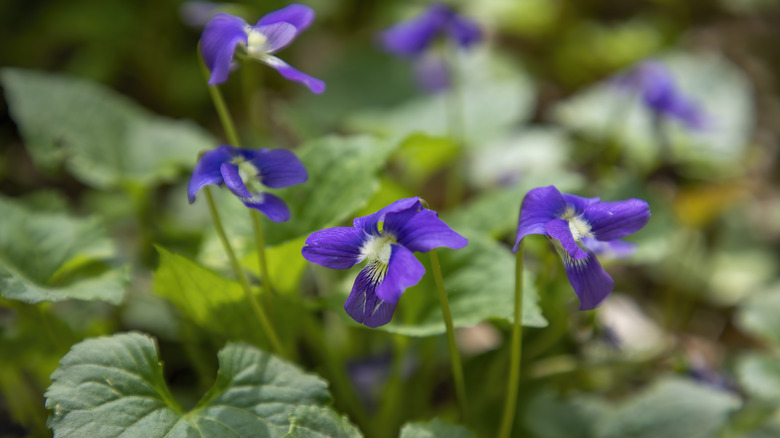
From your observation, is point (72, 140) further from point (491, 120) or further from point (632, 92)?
point (632, 92)


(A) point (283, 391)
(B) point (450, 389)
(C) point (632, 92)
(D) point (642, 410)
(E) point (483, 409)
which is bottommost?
(B) point (450, 389)

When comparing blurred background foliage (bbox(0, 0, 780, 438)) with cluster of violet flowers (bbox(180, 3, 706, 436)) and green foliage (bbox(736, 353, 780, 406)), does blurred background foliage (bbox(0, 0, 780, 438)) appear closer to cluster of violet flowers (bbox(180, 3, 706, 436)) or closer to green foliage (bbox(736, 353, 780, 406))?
green foliage (bbox(736, 353, 780, 406))

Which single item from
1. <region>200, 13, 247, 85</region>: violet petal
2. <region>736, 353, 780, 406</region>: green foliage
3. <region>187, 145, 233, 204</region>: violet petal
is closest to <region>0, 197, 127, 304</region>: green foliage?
<region>187, 145, 233, 204</region>: violet petal

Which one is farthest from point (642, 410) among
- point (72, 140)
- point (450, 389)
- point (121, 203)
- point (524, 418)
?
point (121, 203)

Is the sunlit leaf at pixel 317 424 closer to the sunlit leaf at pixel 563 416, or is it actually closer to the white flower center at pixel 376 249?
the white flower center at pixel 376 249

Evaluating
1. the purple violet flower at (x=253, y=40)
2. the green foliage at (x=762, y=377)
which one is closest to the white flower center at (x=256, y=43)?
the purple violet flower at (x=253, y=40)

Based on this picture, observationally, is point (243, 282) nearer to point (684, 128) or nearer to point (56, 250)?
point (56, 250)
